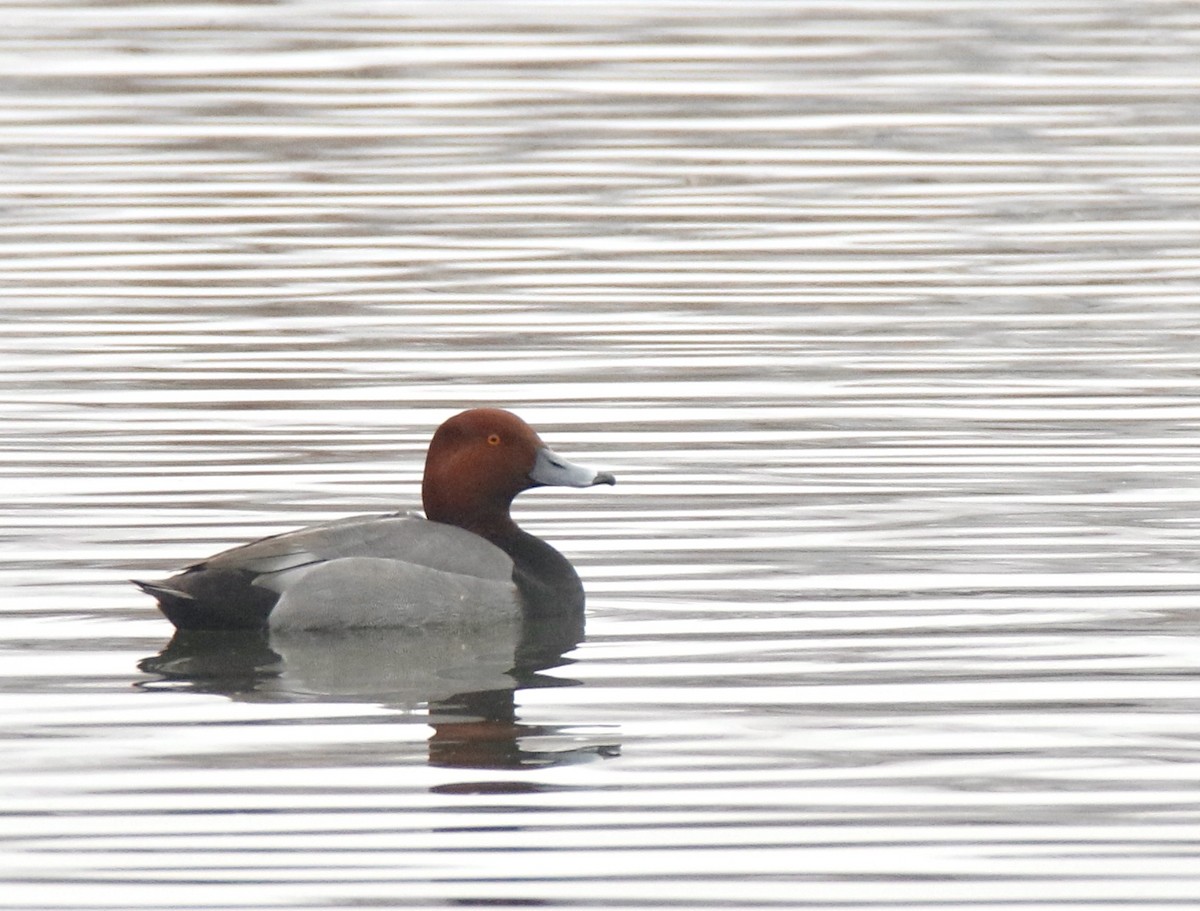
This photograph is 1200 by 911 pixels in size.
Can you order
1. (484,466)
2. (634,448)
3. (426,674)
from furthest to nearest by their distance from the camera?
(634,448) < (484,466) < (426,674)

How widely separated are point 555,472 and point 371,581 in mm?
819

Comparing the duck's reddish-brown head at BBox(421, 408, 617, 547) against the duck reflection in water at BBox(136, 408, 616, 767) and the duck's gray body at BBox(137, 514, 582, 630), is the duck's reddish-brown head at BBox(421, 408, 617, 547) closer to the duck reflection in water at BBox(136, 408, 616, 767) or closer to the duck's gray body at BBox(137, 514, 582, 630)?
the duck reflection in water at BBox(136, 408, 616, 767)

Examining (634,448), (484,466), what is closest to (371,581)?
(484,466)

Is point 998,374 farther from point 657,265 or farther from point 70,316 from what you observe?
point 70,316

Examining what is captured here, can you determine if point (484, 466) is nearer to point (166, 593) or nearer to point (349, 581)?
point (349, 581)

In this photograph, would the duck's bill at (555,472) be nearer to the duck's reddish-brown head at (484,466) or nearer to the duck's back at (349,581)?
the duck's reddish-brown head at (484,466)

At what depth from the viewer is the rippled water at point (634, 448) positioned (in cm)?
638

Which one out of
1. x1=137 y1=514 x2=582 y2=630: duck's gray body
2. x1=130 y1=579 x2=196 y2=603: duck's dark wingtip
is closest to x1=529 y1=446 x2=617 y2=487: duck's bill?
x1=137 y1=514 x2=582 y2=630: duck's gray body

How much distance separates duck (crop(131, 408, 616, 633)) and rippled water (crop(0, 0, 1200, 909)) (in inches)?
4.5

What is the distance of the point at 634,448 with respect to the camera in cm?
1075

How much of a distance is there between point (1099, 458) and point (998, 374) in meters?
1.67

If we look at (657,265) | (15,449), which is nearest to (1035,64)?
(657,265)

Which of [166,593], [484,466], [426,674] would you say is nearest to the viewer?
[426,674]

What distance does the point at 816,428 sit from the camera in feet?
36.1
